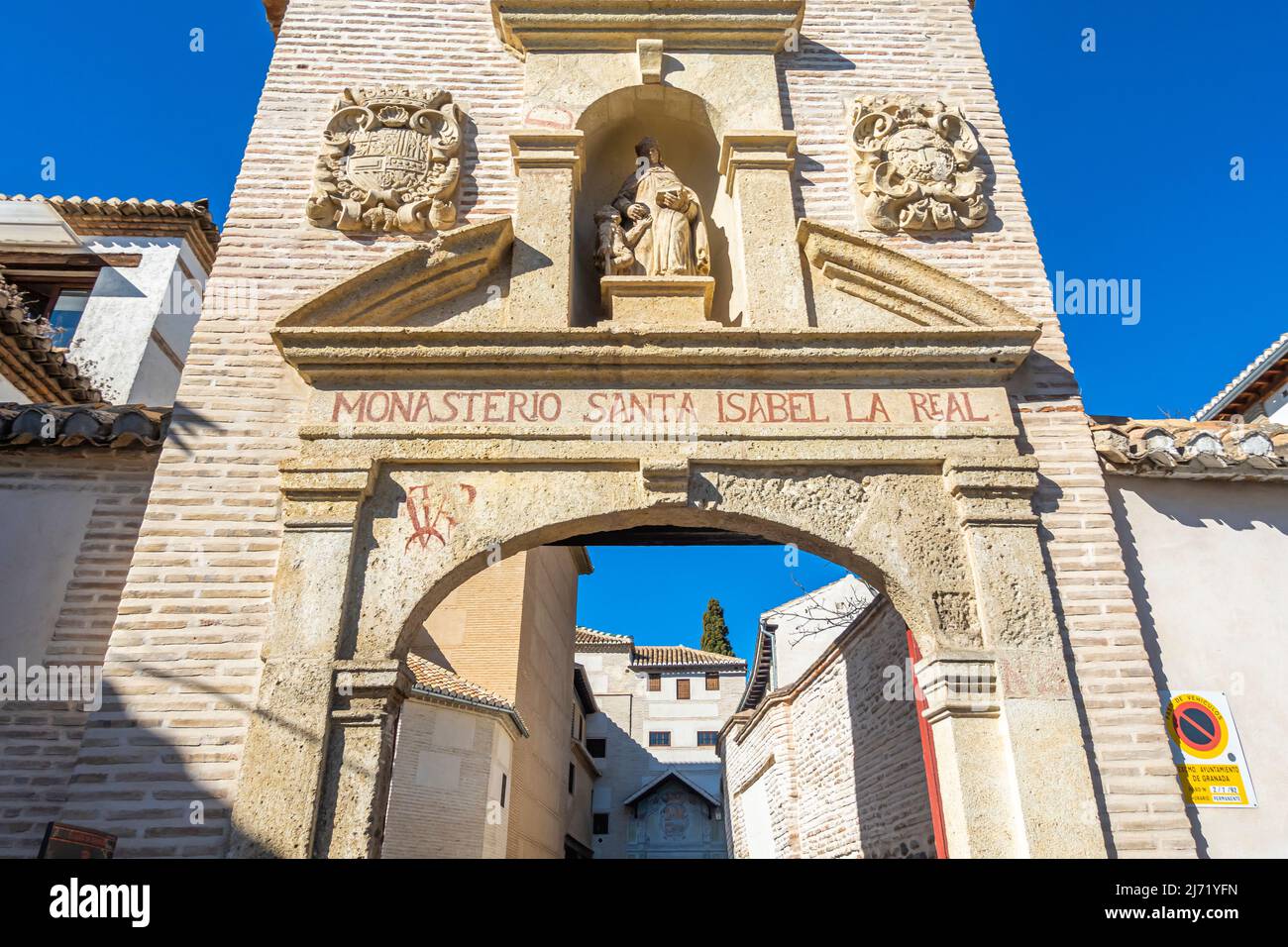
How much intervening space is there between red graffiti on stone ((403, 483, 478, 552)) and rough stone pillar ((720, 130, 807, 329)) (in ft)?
7.11

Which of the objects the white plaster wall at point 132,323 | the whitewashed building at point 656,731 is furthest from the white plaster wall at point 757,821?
the whitewashed building at point 656,731

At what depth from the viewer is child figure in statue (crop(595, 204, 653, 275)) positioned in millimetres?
6145

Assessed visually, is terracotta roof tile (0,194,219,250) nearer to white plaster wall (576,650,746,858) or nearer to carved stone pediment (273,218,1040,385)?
carved stone pediment (273,218,1040,385)

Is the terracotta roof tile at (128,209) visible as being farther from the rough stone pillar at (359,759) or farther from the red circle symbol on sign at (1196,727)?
the red circle symbol on sign at (1196,727)

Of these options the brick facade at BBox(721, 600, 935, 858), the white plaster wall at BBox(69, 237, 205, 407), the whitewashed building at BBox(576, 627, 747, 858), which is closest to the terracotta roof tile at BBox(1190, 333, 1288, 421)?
the brick facade at BBox(721, 600, 935, 858)

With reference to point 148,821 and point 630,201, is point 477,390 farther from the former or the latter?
point 148,821

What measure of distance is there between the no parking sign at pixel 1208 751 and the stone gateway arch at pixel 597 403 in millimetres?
293

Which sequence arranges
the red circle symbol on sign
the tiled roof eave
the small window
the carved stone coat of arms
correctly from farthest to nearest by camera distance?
the small window, the tiled roof eave, the carved stone coat of arms, the red circle symbol on sign

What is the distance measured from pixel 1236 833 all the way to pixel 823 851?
669 cm

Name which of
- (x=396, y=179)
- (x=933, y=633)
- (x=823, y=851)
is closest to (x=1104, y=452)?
(x=933, y=633)

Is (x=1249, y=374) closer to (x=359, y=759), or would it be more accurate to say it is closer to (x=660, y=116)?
(x=660, y=116)

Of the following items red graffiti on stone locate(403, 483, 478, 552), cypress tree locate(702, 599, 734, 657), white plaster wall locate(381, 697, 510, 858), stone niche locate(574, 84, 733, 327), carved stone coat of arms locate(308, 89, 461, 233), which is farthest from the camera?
cypress tree locate(702, 599, 734, 657)

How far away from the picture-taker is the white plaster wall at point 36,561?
511 centimetres

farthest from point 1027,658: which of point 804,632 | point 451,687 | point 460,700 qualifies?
point 804,632
